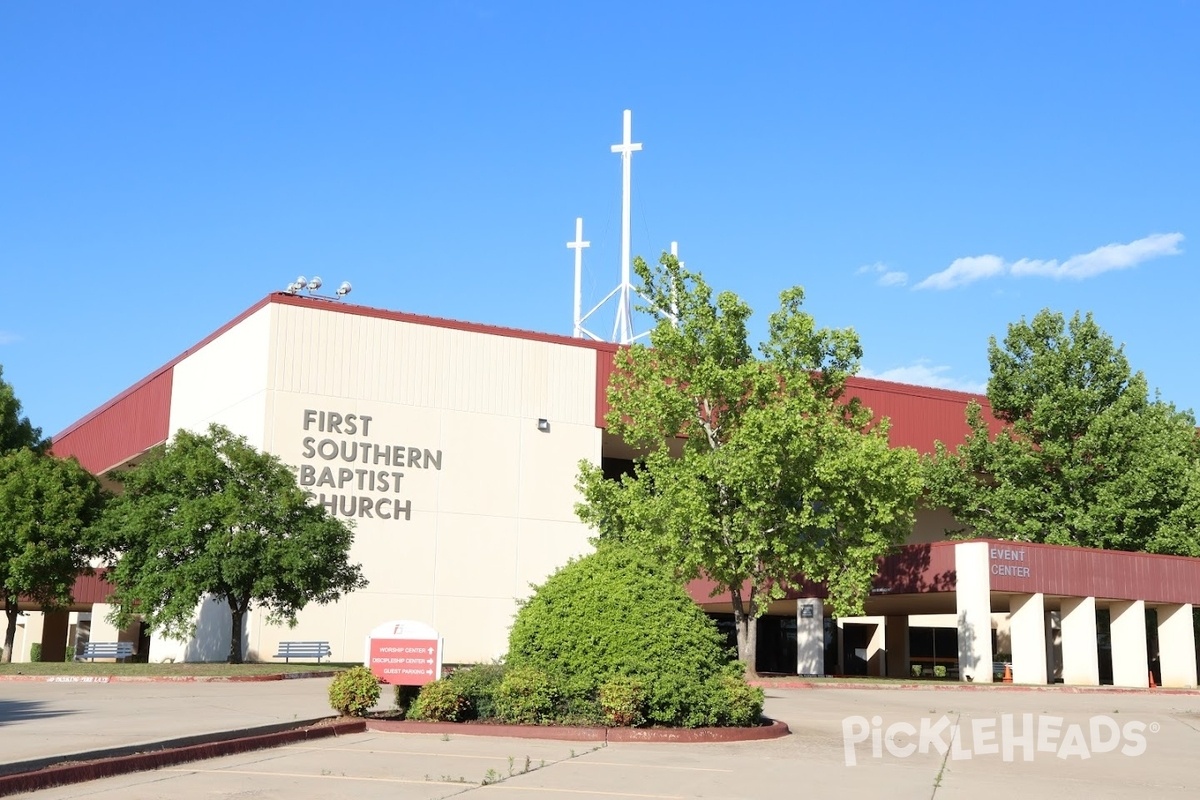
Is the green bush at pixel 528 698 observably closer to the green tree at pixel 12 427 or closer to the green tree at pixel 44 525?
the green tree at pixel 44 525

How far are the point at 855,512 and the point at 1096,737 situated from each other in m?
17.4

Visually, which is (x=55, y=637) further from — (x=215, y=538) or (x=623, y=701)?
(x=623, y=701)

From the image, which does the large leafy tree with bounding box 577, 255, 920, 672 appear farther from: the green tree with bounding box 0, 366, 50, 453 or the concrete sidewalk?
the green tree with bounding box 0, 366, 50, 453

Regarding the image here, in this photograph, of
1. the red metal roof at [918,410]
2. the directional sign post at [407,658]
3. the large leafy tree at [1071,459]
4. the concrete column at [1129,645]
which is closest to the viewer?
the directional sign post at [407,658]

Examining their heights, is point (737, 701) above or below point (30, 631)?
above

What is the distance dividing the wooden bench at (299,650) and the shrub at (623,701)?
95.3 ft

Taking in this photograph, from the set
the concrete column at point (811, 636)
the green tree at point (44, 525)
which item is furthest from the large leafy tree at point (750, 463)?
the green tree at point (44, 525)

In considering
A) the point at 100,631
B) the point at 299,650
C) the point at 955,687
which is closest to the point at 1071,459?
the point at 955,687

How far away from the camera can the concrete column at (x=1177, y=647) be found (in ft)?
151

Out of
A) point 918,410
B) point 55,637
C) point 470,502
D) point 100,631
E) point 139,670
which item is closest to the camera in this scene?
point 139,670

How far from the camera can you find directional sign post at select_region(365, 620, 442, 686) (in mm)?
18281

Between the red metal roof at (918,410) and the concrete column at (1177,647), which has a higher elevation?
the red metal roof at (918,410)

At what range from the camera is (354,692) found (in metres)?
18.1

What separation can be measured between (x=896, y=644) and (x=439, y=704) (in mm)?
45262
